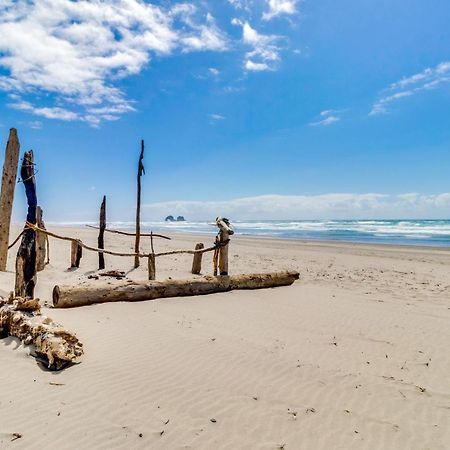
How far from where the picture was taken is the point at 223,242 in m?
9.84

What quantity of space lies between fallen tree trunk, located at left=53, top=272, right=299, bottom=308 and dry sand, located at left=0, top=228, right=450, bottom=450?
26 centimetres

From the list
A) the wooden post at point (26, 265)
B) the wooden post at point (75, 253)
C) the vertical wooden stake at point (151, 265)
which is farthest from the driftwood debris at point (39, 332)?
the wooden post at point (75, 253)

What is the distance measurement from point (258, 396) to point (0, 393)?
2.85 meters

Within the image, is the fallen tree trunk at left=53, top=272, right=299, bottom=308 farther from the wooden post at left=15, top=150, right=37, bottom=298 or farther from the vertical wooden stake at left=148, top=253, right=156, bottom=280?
the vertical wooden stake at left=148, top=253, right=156, bottom=280

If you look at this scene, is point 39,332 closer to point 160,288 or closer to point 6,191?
point 160,288

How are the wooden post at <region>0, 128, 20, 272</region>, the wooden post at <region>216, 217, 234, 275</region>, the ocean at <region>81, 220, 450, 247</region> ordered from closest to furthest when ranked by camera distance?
the wooden post at <region>216, 217, 234, 275</region>
the wooden post at <region>0, 128, 20, 272</region>
the ocean at <region>81, 220, 450, 247</region>

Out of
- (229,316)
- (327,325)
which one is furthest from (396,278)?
(229,316)

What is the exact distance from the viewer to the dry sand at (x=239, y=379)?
134 inches

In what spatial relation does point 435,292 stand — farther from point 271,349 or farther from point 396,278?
point 271,349

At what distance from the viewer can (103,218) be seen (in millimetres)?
13867

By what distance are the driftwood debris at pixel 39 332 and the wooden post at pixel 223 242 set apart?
16.0 feet

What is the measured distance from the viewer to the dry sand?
341cm

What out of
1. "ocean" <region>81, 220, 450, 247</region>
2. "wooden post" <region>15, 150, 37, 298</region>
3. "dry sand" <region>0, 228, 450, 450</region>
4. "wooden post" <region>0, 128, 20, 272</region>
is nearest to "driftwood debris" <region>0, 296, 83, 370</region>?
"dry sand" <region>0, 228, 450, 450</region>

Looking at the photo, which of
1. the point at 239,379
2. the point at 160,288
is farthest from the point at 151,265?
the point at 239,379
